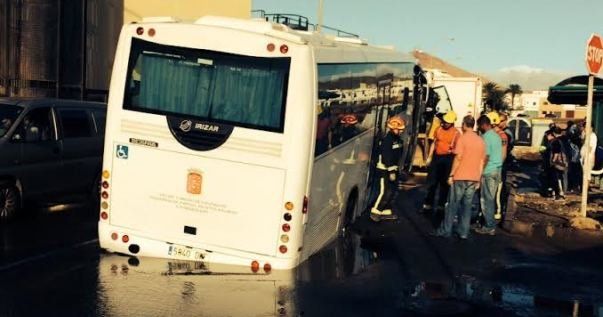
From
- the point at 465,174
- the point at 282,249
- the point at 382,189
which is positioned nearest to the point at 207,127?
the point at 282,249

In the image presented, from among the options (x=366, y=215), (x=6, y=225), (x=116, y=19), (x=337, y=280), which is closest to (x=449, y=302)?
(x=337, y=280)

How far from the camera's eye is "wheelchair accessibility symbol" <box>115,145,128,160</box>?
816 centimetres

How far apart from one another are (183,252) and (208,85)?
1.96 meters

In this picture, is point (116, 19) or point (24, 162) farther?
point (116, 19)

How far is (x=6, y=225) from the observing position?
10.9 m

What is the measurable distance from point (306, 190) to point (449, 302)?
6.49 feet

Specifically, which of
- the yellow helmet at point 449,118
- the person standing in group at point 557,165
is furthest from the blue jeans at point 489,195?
the person standing in group at point 557,165

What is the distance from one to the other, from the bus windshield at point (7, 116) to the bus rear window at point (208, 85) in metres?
3.93

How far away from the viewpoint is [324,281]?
8141 millimetres

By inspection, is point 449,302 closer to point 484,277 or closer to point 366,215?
point 484,277

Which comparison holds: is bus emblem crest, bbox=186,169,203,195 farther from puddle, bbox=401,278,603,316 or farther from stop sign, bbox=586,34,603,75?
stop sign, bbox=586,34,603,75

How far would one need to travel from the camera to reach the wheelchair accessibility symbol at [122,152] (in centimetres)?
816

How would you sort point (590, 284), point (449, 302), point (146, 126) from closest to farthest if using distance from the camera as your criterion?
point (449, 302) < point (146, 126) < point (590, 284)

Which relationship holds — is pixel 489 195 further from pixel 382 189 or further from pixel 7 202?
pixel 7 202
